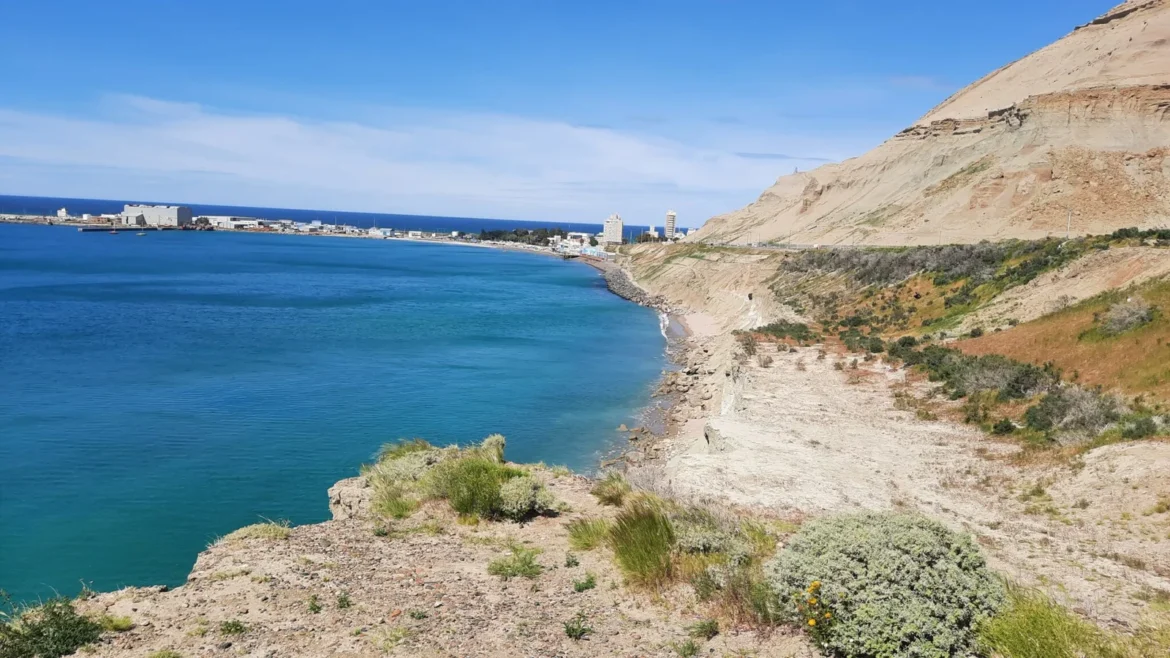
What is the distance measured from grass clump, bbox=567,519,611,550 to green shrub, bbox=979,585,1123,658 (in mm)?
5088

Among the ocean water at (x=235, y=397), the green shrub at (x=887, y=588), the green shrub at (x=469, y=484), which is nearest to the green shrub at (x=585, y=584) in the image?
the green shrub at (x=887, y=588)

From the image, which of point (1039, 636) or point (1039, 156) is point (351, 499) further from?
point (1039, 156)

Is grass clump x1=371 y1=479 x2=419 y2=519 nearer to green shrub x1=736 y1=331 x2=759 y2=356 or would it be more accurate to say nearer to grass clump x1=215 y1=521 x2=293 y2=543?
grass clump x1=215 y1=521 x2=293 y2=543

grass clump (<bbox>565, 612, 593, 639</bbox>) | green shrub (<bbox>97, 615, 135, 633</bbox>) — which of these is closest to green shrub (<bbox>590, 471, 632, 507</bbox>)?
grass clump (<bbox>565, 612, 593, 639</bbox>)

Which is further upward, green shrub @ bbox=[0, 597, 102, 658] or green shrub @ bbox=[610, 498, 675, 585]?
green shrub @ bbox=[610, 498, 675, 585]

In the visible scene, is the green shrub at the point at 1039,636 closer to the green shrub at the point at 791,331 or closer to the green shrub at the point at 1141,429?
the green shrub at the point at 1141,429

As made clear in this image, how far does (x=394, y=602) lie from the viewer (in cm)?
807

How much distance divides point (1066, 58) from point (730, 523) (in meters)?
90.9

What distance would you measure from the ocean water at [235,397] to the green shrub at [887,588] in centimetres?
1537

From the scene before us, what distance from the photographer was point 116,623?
24.4 feet

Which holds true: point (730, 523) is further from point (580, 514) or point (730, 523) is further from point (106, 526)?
point (106, 526)

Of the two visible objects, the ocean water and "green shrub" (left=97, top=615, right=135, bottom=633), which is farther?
the ocean water

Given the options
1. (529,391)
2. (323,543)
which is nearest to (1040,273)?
(529,391)

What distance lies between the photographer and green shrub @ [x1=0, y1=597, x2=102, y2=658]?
6730mm
